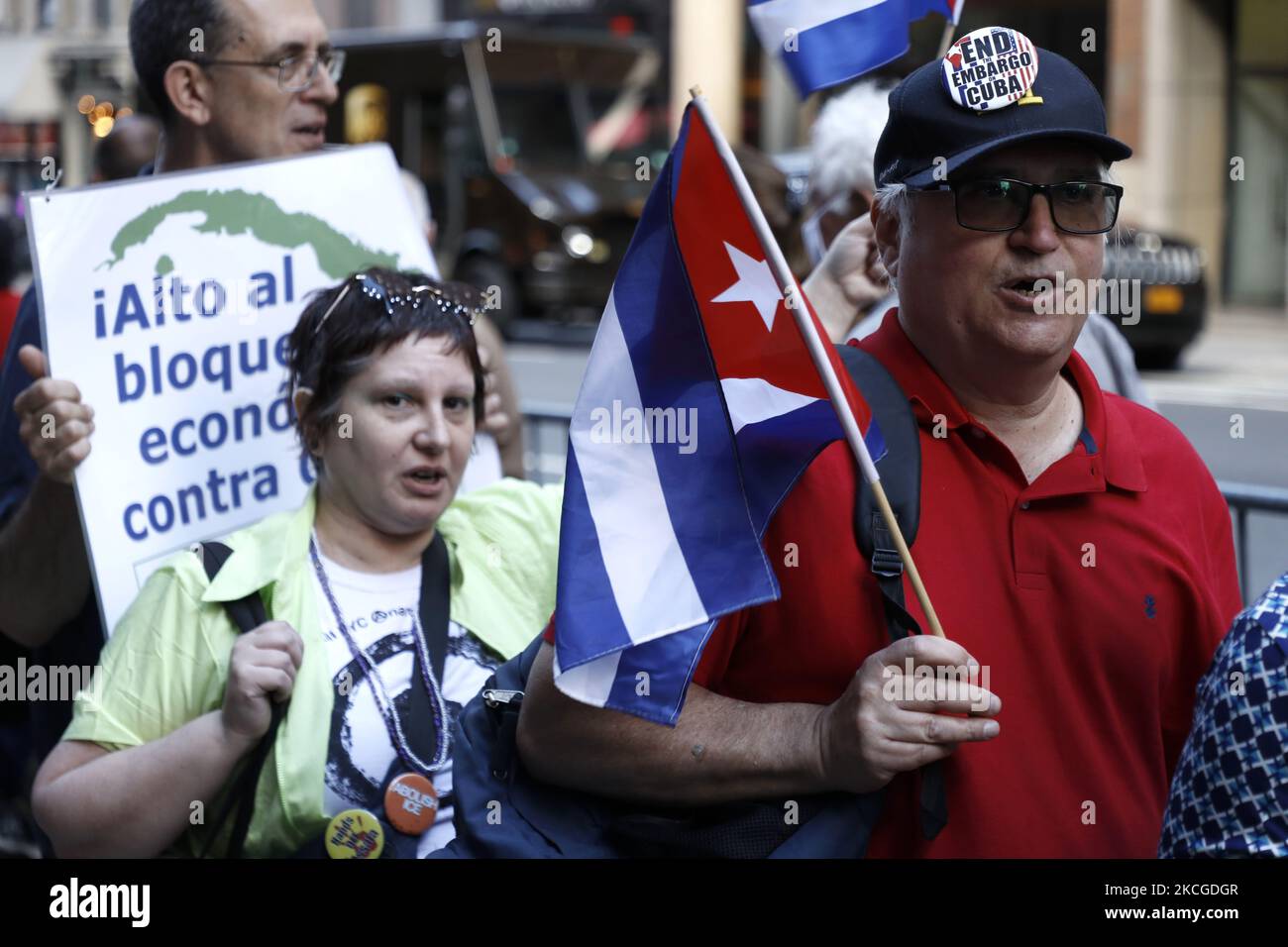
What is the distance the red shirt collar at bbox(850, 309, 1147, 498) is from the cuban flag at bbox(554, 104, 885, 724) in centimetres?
14

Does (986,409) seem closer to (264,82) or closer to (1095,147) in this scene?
(1095,147)

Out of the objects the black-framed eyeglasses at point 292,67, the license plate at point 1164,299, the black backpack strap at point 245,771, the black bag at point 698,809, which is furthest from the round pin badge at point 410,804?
the license plate at point 1164,299

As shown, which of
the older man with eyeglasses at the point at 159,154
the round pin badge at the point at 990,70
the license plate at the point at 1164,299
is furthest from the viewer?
the license plate at the point at 1164,299

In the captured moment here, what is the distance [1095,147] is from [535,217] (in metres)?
16.9

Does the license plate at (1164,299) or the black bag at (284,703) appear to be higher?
the license plate at (1164,299)

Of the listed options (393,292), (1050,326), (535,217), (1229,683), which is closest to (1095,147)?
(1050,326)

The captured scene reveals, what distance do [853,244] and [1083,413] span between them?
40.4 inches

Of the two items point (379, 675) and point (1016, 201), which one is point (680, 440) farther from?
point (379, 675)

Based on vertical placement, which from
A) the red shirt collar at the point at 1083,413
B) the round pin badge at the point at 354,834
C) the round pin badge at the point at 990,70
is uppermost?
the round pin badge at the point at 990,70

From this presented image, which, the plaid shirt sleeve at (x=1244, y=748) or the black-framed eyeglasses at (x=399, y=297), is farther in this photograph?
the black-framed eyeglasses at (x=399, y=297)

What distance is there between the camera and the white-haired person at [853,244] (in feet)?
10.9

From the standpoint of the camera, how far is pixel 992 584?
85.4 inches

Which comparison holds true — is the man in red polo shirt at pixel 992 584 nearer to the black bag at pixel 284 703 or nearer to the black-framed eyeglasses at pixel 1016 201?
the black-framed eyeglasses at pixel 1016 201
